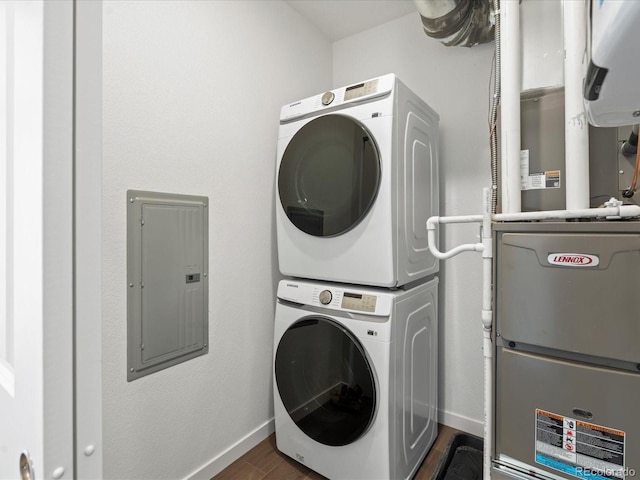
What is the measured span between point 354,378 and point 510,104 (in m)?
1.23

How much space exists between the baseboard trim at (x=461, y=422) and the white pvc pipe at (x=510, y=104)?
4.70 feet

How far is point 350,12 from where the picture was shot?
2047 millimetres

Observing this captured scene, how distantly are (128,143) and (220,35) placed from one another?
742mm

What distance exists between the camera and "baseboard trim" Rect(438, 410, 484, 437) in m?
1.89

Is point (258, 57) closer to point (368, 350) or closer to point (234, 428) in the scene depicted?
point (368, 350)

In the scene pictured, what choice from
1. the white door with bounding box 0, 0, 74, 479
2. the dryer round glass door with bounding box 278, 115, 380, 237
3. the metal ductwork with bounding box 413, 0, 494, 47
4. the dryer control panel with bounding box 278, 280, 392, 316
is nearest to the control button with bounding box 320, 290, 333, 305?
the dryer control panel with bounding box 278, 280, 392, 316

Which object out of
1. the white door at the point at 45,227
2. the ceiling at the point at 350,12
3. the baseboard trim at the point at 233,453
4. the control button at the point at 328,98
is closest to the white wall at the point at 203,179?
the baseboard trim at the point at 233,453

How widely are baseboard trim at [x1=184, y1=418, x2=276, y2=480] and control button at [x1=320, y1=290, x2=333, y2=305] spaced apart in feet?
2.91

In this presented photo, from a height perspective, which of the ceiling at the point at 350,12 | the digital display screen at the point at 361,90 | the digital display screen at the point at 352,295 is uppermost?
the ceiling at the point at 350,12

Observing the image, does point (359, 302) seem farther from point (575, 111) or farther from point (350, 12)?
point (350, 12)

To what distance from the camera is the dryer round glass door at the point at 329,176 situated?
1.44 meters

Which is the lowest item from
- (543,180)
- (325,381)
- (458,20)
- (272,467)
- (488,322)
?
(272,467)

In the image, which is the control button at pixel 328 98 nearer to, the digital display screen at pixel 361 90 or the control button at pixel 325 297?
the digital display screen at pixel 361 90

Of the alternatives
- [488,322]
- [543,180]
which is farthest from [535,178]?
[488,322]
